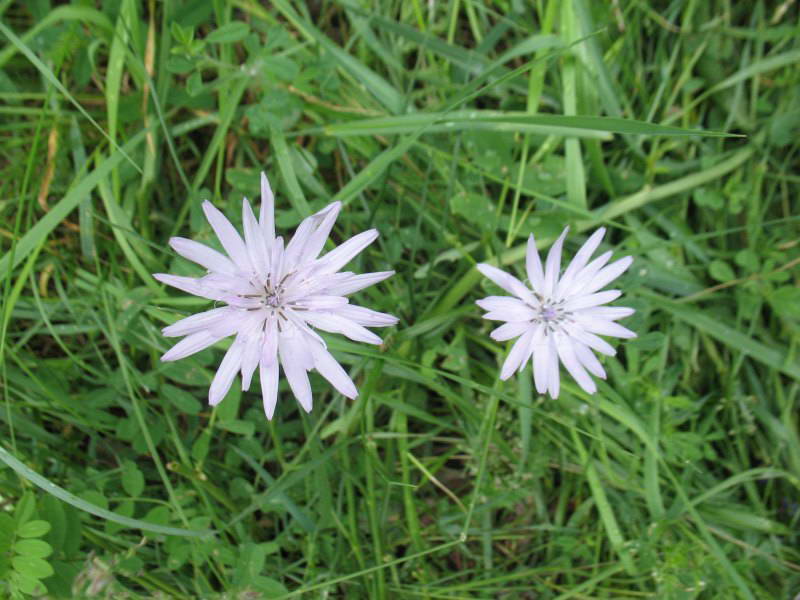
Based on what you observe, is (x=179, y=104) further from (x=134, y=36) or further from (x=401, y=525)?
(x=401, y=525)

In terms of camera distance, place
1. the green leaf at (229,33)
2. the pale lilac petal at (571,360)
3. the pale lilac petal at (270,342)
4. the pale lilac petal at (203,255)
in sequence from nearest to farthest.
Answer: the pale lilac petal at (203,255) < the pale lilac petal at (270,342) < the pale lilac petal at (571,360) < the green leaf at (229,33)

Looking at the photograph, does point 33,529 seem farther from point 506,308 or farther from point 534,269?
point 534,269

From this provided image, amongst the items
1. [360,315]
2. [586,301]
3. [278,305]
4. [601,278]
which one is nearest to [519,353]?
[586,301]

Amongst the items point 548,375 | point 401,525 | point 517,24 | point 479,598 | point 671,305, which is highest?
point 517,24

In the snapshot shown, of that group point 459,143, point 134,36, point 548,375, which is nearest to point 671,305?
point 548,375

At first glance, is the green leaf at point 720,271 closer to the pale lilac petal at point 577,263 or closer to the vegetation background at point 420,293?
the vegetation background at point 420,293

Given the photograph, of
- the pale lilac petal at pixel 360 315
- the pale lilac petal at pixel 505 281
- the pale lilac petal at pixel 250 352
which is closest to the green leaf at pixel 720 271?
the pale lilac petal at pixel 505 281

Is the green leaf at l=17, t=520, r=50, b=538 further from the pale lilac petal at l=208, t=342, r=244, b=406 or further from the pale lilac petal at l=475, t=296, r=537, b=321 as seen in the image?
the pale lilac petal at l=475, t=296, r=537, b=321
